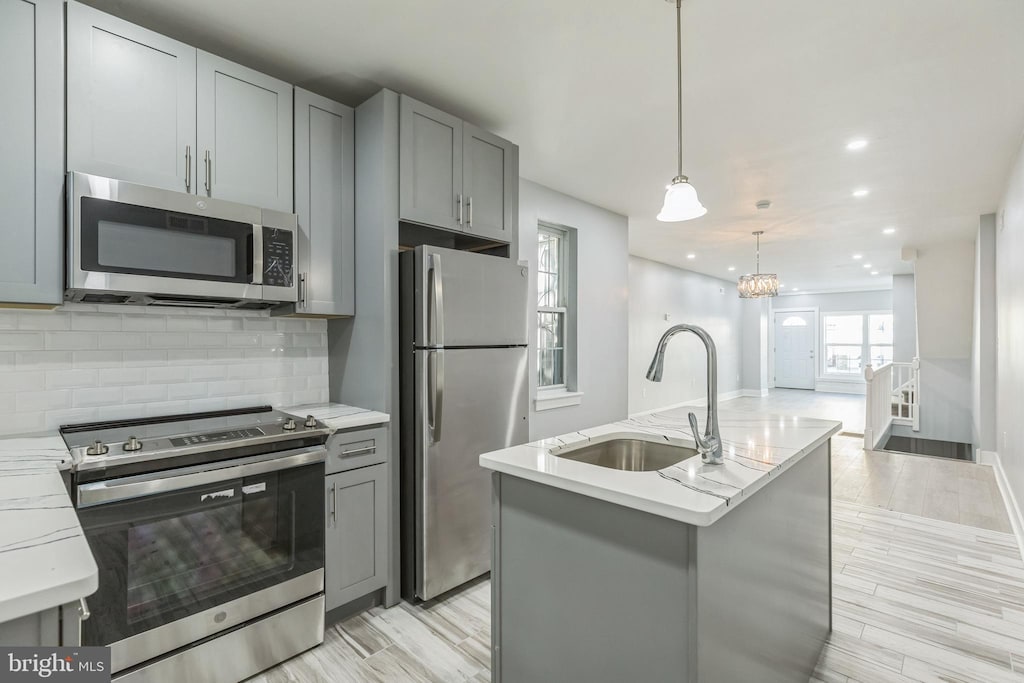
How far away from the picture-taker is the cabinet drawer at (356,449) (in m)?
2.20

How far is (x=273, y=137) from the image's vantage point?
89.1 inches

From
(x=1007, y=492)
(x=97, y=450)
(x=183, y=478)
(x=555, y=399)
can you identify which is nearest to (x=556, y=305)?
(x=555, y=399)

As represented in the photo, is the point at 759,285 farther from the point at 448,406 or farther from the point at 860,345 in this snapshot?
the point at 860,345

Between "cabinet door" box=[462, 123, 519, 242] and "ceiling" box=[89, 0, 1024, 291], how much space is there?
0.16 m

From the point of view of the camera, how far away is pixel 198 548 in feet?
5.89

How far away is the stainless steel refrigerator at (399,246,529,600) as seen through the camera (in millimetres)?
2398

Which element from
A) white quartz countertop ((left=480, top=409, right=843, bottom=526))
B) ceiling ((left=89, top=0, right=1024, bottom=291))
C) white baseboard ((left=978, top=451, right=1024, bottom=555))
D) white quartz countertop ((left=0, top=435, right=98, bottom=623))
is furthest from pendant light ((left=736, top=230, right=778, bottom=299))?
white quartz countertop ((left=0, top=435, right=98, bottom=623))

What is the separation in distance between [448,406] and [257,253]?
111 cm

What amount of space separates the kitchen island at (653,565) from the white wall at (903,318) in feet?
29.6

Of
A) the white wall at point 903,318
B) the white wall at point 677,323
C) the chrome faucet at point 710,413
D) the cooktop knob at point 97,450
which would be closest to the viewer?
the chrome faucet at point 710,413

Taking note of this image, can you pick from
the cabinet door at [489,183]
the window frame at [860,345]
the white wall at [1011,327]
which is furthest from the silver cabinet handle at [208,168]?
the window frame at [860,345]

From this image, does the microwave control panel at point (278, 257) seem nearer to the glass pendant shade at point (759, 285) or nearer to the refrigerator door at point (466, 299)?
the refrigerator door at point (466, 299)

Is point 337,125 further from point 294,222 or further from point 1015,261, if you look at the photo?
point 1015,261

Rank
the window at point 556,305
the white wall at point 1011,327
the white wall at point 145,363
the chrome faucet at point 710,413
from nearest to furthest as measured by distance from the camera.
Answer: the chrome faucet at point 710,413 → the white wall at point 145,363 → the white wall at point 1011,327 → the window at point 556,305
